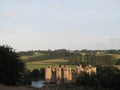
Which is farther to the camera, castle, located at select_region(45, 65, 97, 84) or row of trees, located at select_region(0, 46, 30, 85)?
castle, located at select_region(45, 65, 97, 84)

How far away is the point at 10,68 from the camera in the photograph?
34.7m

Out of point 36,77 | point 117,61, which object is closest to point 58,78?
point 36,77

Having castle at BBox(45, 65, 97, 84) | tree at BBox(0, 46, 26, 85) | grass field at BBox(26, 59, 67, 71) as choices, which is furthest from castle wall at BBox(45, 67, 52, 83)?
tree at BBox(0, 46, 26, 85)

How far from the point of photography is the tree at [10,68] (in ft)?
110

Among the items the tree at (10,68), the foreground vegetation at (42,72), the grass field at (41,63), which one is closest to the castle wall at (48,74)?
the foreground vegetation at (42,72)

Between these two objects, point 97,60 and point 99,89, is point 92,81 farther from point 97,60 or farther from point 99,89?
point 97,60

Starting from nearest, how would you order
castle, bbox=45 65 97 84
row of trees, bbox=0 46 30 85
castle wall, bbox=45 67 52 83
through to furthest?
row of trees, bbox=0 46 30 85
castle, bbox=45 65 97 84
castle wall, bbox=45 67 52 83

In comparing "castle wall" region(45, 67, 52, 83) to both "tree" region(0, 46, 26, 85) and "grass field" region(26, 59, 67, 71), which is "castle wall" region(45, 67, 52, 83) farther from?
"tree" region(0, 46, 26, 85)

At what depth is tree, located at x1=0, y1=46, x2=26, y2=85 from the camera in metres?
33.6

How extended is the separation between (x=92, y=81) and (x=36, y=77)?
50394 mm

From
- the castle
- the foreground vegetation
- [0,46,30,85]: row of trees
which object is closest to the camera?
[0,46,30,85]: row of trees

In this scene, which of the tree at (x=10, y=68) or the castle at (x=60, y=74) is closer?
the tree at (x=10, y=68)

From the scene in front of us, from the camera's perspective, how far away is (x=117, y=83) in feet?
252

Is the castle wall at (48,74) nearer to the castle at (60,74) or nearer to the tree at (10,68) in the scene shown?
the castle at (60,74)
